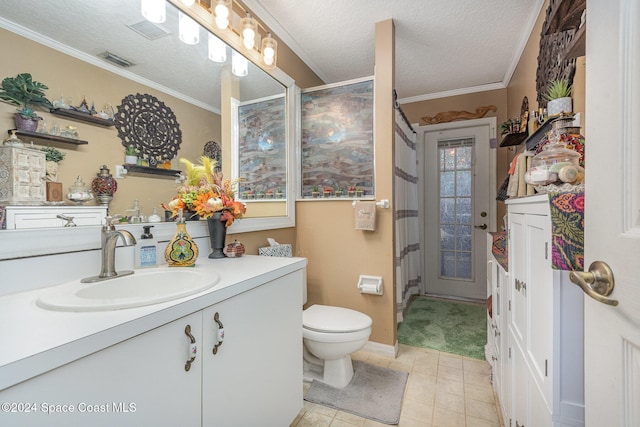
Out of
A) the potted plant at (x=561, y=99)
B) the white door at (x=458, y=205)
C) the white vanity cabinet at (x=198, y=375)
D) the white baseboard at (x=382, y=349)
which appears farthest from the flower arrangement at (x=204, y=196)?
the white door at (x=458, y=205)

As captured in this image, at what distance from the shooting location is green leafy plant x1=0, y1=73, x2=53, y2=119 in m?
0.82

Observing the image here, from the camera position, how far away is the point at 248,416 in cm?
101

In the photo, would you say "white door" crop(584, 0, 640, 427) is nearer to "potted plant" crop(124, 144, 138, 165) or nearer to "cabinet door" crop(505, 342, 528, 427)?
"cabinet door" crop(505, 342, 528, 427)

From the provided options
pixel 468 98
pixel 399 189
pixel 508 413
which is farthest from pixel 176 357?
pixel 468 98

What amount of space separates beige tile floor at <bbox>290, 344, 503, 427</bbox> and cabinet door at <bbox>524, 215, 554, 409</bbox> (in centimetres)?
82

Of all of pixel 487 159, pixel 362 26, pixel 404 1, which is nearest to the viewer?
pixel 404 1

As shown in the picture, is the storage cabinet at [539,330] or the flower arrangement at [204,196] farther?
the flower arrangement at [204,196]

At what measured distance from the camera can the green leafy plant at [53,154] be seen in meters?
0.90

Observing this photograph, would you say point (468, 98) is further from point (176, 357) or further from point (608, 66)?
point (176, 357)

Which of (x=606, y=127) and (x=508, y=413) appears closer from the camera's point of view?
(x=606, y=127)

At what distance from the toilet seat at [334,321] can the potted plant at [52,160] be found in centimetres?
137

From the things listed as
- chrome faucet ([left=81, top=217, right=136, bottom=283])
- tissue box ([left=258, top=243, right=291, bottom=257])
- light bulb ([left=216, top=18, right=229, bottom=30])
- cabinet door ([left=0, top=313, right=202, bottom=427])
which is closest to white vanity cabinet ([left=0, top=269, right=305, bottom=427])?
cabinet door ([left=0, top=313, right=202, bottom=427])

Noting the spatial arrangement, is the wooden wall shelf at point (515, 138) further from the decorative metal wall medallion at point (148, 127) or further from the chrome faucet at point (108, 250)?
the chrome faucet at point (108, 250)

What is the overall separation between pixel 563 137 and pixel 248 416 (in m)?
1.60
